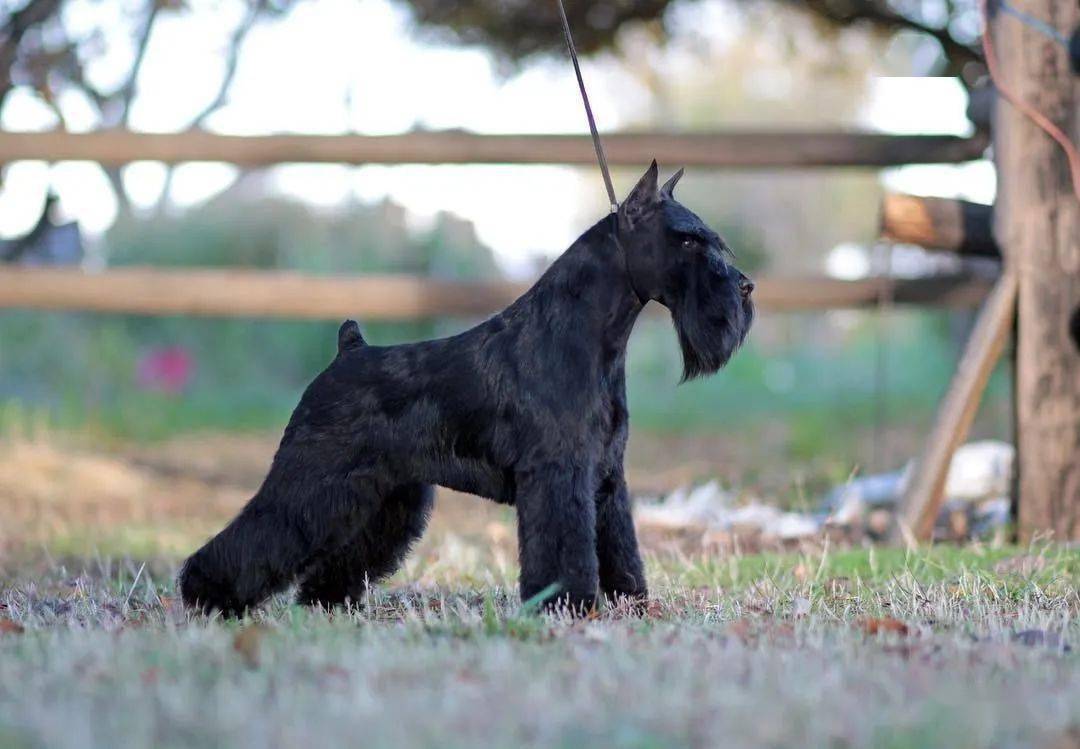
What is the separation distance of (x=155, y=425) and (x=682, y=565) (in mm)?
6450

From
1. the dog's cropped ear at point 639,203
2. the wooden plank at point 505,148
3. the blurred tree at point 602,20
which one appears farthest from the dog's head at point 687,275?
the blurred tree at point 602,20

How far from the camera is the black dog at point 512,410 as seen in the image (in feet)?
11.3

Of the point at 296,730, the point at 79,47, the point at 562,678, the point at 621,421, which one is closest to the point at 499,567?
the point at 621,421

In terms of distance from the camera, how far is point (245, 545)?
11.5 ft

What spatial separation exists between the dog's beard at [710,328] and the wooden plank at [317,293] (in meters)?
2.71

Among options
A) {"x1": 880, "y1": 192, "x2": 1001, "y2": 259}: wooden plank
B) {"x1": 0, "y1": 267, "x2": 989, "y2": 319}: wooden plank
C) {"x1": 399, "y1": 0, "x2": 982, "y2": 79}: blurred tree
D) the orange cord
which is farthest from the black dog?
{"x1": 399, "y1": 0, "x2": 982, "y2": 79}: blurred tree

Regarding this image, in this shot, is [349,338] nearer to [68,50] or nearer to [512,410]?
[512,410]

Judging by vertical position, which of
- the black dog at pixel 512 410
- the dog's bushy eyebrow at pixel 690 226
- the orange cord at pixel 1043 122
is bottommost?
the black dog at pixel 512 410

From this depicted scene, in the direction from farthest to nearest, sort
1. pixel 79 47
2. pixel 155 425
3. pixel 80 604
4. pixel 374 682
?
pixel 155 425 < pixel 79 47 < pixel 80 604 < pixel 374 682

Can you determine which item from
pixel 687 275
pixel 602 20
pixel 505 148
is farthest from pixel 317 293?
pixel 687 275

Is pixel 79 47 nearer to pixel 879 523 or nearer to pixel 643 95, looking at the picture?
pixel 879 523

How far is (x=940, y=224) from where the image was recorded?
5777 millimetres

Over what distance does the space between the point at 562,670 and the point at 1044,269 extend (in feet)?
12.0

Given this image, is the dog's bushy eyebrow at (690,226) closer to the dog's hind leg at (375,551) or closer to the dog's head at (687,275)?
the dog's head at (687,275)
